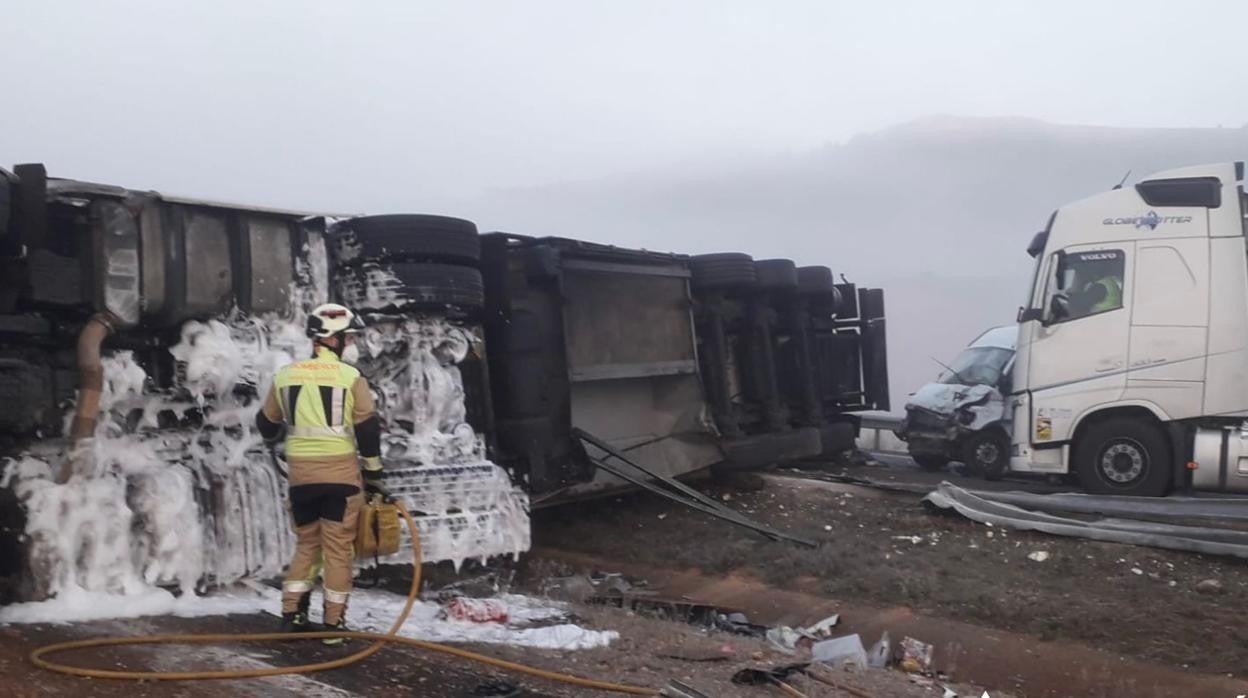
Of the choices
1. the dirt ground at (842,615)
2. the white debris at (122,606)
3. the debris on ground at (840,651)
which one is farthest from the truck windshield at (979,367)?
the white debris at (122,606)

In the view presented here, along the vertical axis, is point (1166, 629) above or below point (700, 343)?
below

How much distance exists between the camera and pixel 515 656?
499cm

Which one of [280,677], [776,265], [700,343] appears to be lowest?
[280,677]

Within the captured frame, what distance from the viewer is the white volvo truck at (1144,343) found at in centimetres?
989

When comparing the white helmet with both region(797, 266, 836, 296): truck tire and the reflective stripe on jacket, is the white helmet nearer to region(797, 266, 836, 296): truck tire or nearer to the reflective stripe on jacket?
the reflective stripe on jacket

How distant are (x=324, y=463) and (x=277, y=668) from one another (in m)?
1.09

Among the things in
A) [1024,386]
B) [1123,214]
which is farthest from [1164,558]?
[1123,214]

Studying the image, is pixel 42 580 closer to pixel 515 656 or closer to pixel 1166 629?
pixel 515 656

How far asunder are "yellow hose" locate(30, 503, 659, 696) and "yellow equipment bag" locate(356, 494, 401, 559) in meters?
0.24

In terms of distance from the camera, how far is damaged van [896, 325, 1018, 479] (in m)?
12.6

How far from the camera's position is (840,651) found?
5.84 meters

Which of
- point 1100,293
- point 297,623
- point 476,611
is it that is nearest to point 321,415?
point 297,623

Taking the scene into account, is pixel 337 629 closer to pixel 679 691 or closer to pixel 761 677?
pixel 679 691

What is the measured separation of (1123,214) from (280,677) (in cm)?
914
